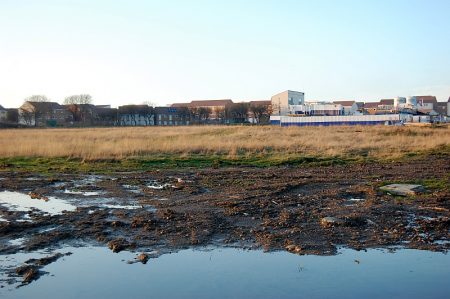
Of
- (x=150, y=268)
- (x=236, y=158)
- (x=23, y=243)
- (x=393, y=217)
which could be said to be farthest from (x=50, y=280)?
(x=236, y=158)

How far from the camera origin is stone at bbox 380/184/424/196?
12.4 m

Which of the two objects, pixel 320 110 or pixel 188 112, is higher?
pixel 188 112

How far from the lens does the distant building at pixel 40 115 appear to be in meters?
102

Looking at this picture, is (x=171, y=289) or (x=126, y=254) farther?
(x=126, y=254)

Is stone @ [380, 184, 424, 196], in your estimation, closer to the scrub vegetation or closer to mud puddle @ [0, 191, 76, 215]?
the scrub vegetation

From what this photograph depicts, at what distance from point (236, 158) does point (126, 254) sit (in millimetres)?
15629

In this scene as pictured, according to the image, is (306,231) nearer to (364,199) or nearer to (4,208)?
(364,199)

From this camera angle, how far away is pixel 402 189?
12.7m

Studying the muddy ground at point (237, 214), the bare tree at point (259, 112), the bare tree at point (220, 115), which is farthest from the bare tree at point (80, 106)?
the muddy ground at point (237, 214)

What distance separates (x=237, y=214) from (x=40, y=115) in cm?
10407

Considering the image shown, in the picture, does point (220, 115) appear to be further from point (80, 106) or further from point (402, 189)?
point (402, 189)

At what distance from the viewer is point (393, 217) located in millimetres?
9695

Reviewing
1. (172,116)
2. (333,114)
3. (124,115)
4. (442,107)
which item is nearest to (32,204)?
(333,114)

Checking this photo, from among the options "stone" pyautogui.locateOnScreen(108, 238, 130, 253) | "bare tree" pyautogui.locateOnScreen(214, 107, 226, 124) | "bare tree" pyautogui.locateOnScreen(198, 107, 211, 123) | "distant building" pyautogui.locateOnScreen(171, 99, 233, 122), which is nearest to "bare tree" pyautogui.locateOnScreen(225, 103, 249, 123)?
"bare tree" pyautogui.locateOnScreen(214, 107, 226, 124)
